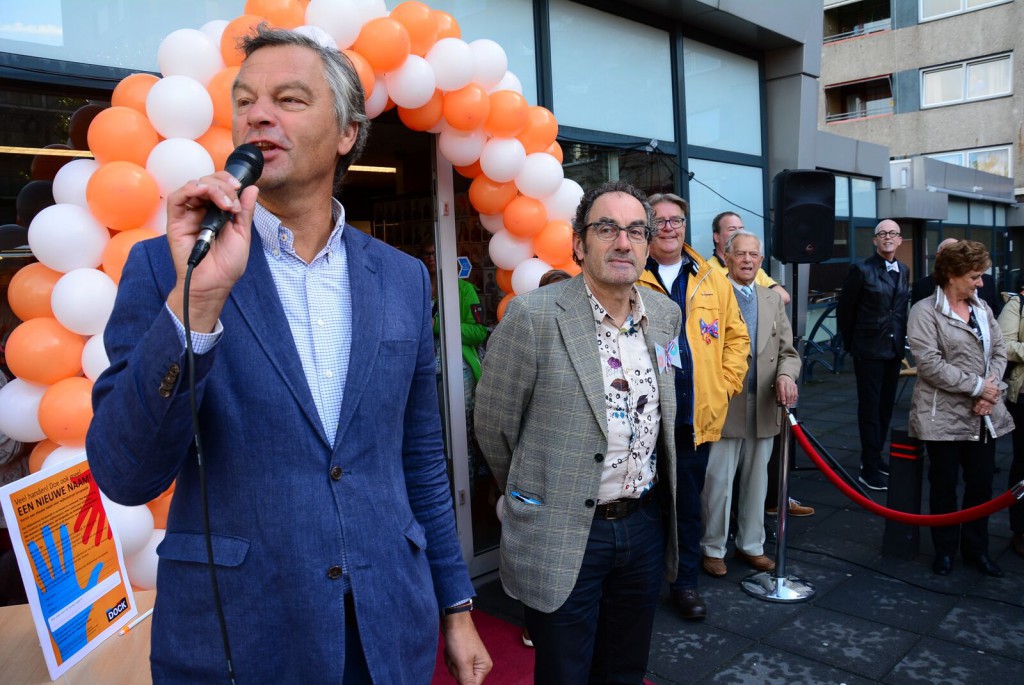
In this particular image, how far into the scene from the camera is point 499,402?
8.32 ft

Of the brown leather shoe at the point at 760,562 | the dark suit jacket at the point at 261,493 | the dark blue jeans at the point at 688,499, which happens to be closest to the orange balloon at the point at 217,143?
the dark suit jacket at the point at 261,493

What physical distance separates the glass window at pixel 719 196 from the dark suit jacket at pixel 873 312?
1.31 meters

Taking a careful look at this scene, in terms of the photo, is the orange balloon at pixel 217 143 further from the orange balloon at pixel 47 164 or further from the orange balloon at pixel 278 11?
the orange balloon at pixel 47 164

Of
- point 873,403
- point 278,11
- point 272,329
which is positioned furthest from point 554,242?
point 873,403

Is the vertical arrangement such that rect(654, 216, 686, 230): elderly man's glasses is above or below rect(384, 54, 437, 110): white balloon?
below

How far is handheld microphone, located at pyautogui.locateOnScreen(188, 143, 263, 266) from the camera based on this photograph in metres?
1.04

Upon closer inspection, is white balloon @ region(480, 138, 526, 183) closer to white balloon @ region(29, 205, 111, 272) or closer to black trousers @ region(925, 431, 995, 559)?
white balloon @ region(29, 205, 111, 272)

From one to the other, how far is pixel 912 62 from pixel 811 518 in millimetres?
22964

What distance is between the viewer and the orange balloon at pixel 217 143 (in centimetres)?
272

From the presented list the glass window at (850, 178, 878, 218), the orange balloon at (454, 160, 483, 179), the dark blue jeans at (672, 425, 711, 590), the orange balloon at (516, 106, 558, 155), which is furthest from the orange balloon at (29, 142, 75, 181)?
the glass window at (850, 178, 878, 218)

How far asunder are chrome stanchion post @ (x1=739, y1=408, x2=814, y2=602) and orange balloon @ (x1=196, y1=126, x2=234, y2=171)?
10.6 ft

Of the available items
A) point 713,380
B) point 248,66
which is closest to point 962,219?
point 713,380

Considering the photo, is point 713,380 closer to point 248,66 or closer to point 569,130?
point 569,130

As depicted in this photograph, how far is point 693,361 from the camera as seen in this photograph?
12.7 feet
